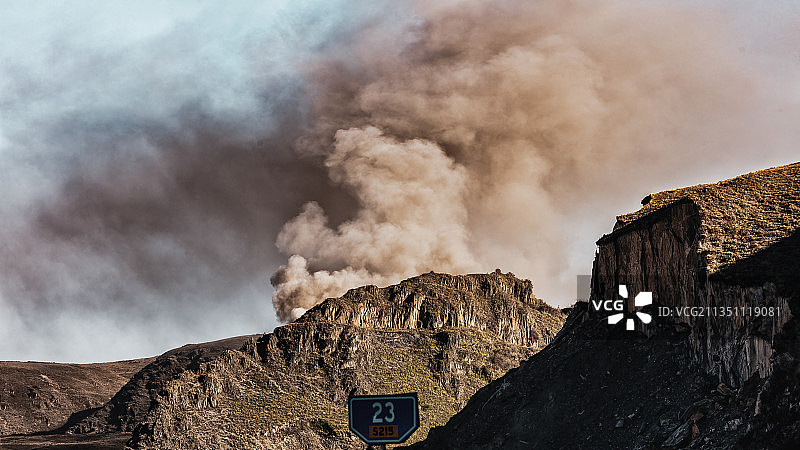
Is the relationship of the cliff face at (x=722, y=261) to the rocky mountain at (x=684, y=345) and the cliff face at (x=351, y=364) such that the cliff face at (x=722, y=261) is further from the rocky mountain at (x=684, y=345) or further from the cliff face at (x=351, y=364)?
the cliff face at (x=351, y=364)

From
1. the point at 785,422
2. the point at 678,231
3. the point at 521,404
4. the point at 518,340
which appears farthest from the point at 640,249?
the point at 518,340

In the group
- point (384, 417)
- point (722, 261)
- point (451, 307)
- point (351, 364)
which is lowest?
point (384, 417)

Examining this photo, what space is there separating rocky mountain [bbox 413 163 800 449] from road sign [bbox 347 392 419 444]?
59.4 ft

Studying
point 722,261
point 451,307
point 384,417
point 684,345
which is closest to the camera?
point 384,417

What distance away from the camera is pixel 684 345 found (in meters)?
44.9

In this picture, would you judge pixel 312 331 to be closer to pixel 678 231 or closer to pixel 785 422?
pixel 678 231

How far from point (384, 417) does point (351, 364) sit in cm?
13857

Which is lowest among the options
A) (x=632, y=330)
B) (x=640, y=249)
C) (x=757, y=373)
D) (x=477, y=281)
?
(x=757, y=373)

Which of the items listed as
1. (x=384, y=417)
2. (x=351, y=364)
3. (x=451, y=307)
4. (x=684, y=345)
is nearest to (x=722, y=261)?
(x=684, y=345)

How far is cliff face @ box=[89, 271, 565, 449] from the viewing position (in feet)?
415

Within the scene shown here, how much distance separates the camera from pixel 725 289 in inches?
1501

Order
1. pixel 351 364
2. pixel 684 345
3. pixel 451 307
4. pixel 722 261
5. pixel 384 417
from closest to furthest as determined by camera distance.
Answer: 1. pixel 384 417
2. pixel 722 261
3. pixel 684 345
4. pixel 351 364
5. pixel 451 307

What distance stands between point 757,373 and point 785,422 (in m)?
6.63

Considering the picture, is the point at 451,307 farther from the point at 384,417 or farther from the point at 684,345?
the point at 384,417
